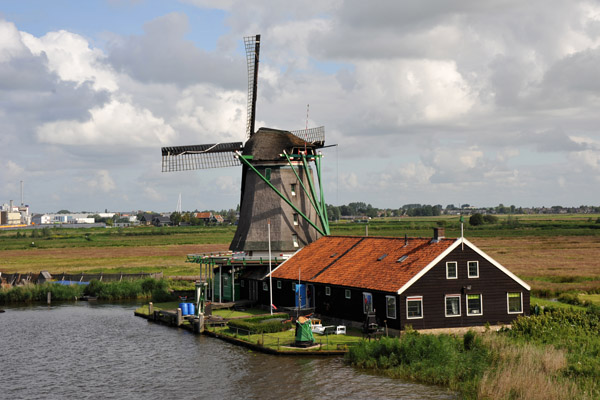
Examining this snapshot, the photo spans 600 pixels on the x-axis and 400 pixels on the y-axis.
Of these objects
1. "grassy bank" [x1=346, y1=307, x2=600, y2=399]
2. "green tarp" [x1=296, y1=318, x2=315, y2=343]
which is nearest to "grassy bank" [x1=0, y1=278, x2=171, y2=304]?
"green tarp" [x1=296, y1=318, x2=315, y2=343]

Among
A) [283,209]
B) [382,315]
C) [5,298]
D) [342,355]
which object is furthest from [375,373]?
[5,298]

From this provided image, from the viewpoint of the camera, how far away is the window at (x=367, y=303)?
3669 centimetres

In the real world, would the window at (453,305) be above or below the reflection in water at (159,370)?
above

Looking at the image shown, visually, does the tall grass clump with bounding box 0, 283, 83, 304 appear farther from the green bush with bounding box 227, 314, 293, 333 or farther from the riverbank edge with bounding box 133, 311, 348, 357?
the green bush with bounding box 227, 314, 293, 333

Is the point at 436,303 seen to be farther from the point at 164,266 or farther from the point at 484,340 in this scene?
the point at 164,266

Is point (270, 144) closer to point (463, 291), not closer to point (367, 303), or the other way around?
point (367, 303)

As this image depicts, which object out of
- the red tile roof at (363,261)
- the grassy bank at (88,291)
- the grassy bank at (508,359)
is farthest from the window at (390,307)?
the grassy bank at (88,291)

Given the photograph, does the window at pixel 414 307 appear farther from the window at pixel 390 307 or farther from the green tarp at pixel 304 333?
the green tarp at pixel 304 333

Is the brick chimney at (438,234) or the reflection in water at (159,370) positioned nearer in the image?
the reflection in water at (159,370)

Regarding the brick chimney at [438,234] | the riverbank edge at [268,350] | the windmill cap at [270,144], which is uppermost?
the windmill cap at [270,144]

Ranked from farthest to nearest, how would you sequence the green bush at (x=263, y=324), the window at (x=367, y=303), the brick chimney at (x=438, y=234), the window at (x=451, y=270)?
the green bush at (x=263, y=324)
the brick chimney at (x=438, y=234)
the window at (x=367, y=303)
the window at (x=451, y=270)

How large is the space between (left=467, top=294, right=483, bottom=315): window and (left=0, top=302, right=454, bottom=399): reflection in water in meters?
8.67

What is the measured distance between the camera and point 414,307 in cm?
3494

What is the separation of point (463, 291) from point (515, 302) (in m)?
3.59
